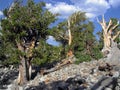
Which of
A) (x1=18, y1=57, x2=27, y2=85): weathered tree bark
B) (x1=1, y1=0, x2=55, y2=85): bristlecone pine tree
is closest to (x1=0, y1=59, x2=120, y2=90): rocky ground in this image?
(x1=18, y1=57, x2=27, y2=85): weathered tree bark

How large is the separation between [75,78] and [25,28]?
1029 centimetres

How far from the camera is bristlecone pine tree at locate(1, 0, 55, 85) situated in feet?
107

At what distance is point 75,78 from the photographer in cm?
2538

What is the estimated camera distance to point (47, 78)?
30109 mm

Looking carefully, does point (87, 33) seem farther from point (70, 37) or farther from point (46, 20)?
point (46, 20)

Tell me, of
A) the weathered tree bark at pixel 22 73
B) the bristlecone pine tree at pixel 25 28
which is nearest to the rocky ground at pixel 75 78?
the weathered tree bark at pixel 22 73

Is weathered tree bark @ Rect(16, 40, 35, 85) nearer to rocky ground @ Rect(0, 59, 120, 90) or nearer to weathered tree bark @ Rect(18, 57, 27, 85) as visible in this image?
weathered tree bark @ Rect(18, 57, 27, 85)

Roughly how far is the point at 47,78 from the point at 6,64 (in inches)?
247

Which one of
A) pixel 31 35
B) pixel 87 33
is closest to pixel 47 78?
pixel 31 35

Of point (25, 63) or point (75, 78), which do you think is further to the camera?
point (25, 63)

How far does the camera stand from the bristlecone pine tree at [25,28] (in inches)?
1289

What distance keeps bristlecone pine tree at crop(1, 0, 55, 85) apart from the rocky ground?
2117 millimetres

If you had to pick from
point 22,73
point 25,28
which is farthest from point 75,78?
point 25,28

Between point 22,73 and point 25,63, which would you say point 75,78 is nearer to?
point 22,73
